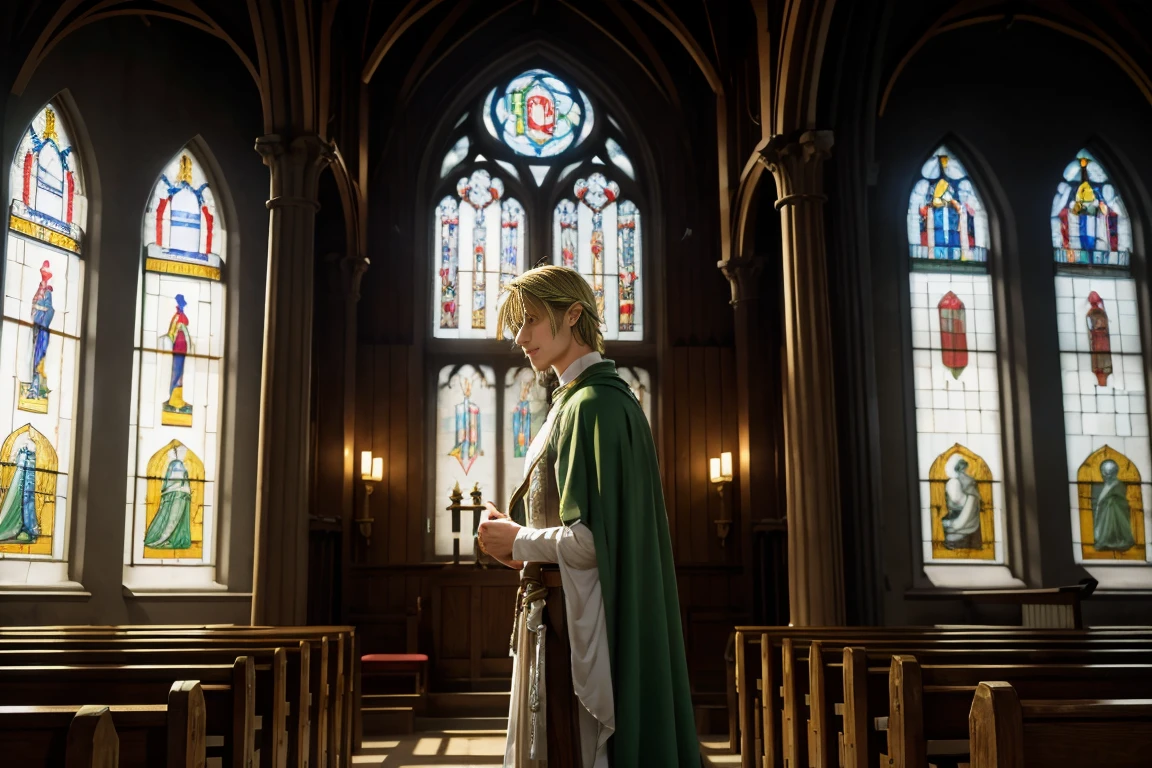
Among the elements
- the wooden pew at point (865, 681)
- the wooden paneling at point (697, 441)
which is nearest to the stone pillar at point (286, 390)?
the wooden paneling at point (697, 441)

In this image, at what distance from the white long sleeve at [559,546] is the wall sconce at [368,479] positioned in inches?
358

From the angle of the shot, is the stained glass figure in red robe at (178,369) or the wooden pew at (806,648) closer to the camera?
the wooden pew at (806,648)

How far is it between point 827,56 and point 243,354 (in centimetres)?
615

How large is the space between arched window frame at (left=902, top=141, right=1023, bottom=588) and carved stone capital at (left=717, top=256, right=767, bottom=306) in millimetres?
1777

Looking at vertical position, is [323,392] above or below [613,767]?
above

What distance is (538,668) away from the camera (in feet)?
8.34

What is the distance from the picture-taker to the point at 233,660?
402 cm

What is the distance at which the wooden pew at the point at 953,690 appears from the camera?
272 centimetres

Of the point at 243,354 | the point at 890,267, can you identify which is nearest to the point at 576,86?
the point at 890,267

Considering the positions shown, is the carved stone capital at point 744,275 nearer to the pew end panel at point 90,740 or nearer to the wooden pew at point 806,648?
the wooden pew at point 806,648

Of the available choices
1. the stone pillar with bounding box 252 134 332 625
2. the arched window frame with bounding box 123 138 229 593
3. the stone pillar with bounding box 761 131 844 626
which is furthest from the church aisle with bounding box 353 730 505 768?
the arched window frame with bounding box 123 138 229 593

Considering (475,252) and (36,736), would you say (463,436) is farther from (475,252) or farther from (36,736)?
(36,736)

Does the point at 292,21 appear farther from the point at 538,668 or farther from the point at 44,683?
the point at 538,668

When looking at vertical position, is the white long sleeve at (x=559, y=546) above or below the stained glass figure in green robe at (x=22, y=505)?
below
